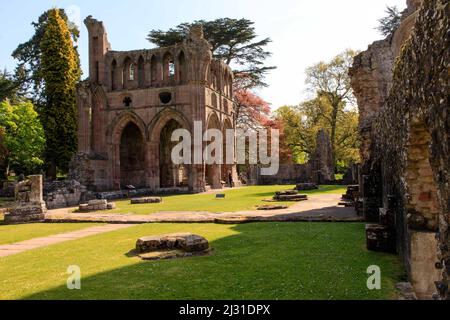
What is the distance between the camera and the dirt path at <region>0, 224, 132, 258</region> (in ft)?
30.4

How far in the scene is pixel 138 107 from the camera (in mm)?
32188

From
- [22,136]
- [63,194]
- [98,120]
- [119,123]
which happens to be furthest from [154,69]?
[63,194]

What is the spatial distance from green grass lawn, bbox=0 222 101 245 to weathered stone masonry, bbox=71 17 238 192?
1572 cm

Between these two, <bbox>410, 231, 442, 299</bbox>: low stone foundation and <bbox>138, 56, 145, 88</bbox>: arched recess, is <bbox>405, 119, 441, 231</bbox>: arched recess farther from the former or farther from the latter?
<bbox>138, 56, 145, 88</bbox>: arched recess

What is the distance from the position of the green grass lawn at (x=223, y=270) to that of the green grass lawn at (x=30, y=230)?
2417 millimetres

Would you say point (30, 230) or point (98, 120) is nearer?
point (30, 230)

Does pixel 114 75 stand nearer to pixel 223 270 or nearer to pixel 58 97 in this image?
pixel 58 97

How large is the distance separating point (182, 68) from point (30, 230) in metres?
21.5

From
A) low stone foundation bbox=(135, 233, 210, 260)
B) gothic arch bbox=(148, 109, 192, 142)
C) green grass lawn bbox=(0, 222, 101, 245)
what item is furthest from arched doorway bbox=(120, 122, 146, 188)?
low stone foundation bbox=(135, 233, 210, 260)

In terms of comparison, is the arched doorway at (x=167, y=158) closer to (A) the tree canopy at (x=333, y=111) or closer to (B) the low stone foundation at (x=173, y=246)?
(A) the tree canopy at (x=333, y=111)

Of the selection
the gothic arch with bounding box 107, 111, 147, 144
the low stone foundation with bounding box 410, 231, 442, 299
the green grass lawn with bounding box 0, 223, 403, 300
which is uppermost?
the gothic arch with bounding box 107, 111, 147, 144

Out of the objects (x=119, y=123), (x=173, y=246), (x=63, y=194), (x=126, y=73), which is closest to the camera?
(x=173, y=246)

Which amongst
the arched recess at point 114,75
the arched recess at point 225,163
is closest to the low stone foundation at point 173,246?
the arched recess at point 114,75
